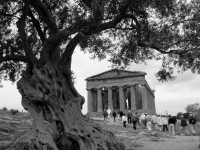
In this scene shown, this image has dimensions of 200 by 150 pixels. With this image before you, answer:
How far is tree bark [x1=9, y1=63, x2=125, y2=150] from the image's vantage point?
6.44 m

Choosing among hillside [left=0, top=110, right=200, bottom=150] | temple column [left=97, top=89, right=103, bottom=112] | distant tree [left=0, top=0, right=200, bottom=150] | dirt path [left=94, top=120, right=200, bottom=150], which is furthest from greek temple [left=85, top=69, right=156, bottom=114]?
distant tree [left=0, top=0, right=200, bottom=150]

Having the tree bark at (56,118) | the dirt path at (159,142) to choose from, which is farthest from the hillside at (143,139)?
the tree bark at (56,118)

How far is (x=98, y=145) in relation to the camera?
6.59 metres

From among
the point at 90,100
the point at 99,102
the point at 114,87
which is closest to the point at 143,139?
the point at 99,102

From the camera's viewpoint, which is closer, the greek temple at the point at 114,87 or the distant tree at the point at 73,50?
the distant tree at the point at 73,50

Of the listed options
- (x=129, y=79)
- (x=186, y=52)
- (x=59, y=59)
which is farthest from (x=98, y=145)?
(x=129, y=79)

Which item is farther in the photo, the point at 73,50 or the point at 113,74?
the point at 113,74

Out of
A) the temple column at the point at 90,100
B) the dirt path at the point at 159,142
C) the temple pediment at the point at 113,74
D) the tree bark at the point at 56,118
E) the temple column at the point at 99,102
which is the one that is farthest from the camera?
the temple column at the point at 90,100

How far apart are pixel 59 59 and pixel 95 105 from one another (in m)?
46.7

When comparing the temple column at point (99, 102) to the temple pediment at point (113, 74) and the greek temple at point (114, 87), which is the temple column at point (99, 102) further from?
the temple pediment at point (113, 74)

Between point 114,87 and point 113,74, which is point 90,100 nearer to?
point 114,87

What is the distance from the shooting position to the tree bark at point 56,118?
644 cm

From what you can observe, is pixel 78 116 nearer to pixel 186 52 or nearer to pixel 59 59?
pixel 59 59

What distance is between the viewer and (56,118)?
7.12 metres
